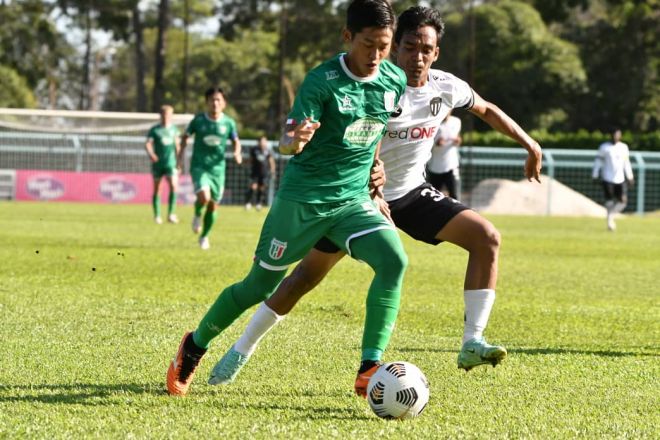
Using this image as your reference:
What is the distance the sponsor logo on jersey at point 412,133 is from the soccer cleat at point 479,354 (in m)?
1.23

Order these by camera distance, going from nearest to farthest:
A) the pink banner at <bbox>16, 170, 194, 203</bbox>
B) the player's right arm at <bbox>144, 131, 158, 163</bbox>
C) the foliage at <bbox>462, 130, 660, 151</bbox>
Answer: the player's right arm at <bbox>144, 131, 158, 163</bbox> → the pink banner at <bbox>16, 170, 194, 203</bbox> → the foliage at <bbox>462, 130, 660, 151</bbox>

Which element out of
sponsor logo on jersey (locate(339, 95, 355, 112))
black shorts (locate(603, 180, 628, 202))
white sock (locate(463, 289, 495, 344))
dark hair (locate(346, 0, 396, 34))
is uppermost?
dark hair (locate(346, 0, 396, 34))

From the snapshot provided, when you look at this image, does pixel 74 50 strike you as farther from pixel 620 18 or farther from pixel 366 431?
pixel 366 431

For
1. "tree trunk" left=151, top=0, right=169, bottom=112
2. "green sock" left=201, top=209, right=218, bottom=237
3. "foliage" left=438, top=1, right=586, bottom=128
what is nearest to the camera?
"green sock" left=201, top=209, right=218, bottom=237

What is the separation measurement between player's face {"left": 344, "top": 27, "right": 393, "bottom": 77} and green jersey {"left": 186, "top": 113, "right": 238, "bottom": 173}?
36.7 ft

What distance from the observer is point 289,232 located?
217 inches

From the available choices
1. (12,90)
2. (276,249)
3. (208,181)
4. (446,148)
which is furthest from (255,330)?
(12,90)

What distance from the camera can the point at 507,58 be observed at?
2032 inches

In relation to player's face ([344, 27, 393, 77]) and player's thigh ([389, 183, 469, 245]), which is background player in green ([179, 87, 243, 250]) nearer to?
player's thigh ([389, 183, 469, 245])

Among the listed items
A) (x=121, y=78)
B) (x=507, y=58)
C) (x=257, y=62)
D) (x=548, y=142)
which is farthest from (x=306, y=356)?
(x=121, y=78)

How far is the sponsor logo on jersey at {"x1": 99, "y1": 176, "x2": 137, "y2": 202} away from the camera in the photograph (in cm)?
3606

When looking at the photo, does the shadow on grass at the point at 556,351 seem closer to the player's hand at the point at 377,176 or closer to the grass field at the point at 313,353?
the grass field at the point at 313,353

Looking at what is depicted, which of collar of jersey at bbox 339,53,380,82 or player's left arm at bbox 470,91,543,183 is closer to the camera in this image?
collar of jersey at bbox 339,53,380,82

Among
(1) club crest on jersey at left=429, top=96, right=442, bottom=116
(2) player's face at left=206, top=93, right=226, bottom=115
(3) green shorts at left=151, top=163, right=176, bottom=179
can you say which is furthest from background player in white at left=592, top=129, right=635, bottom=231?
(1) club crest on jersey at left=429, top=96, right=442, bottom=116
